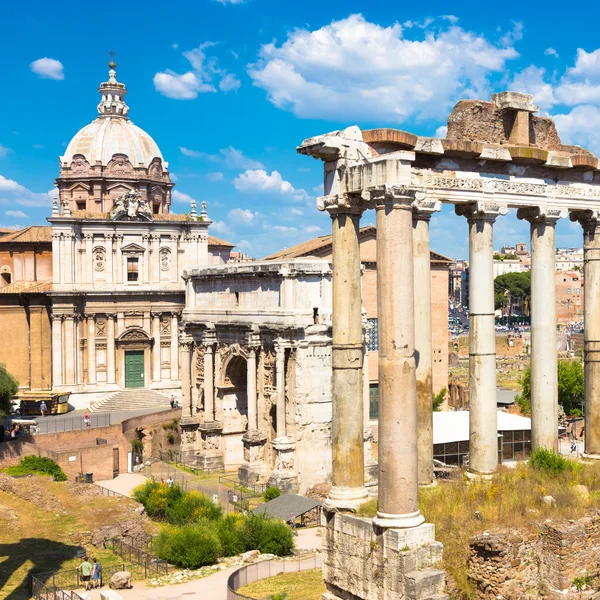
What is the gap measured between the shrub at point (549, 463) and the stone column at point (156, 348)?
32.1 m

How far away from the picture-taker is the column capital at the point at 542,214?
57.6 feet

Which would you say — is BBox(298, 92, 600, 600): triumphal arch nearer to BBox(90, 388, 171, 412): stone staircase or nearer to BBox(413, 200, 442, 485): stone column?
BBox(413, 200, 442, 485): stone column

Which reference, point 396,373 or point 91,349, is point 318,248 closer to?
point 91,349

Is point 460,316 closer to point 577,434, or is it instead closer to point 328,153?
point 577,434

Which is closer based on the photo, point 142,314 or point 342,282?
point 342,282

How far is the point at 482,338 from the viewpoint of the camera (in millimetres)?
16750

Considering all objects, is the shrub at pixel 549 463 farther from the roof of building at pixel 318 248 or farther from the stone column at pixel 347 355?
the roof of building at pixel 318 248

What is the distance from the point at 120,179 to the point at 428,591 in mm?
40031

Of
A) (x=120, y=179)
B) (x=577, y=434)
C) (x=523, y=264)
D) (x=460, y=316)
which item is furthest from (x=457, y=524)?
(x=523, y=264)

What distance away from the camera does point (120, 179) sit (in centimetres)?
4906

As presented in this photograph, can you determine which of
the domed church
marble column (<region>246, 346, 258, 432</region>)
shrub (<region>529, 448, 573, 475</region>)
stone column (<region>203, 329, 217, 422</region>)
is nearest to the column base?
shrub (<region>529, 448, 573, 475</region>)

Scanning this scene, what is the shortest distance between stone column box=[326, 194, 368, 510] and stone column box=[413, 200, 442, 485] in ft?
6.19

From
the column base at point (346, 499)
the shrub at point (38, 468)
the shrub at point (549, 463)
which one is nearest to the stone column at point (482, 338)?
the shrub at point (549, 463)

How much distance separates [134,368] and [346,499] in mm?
34103
